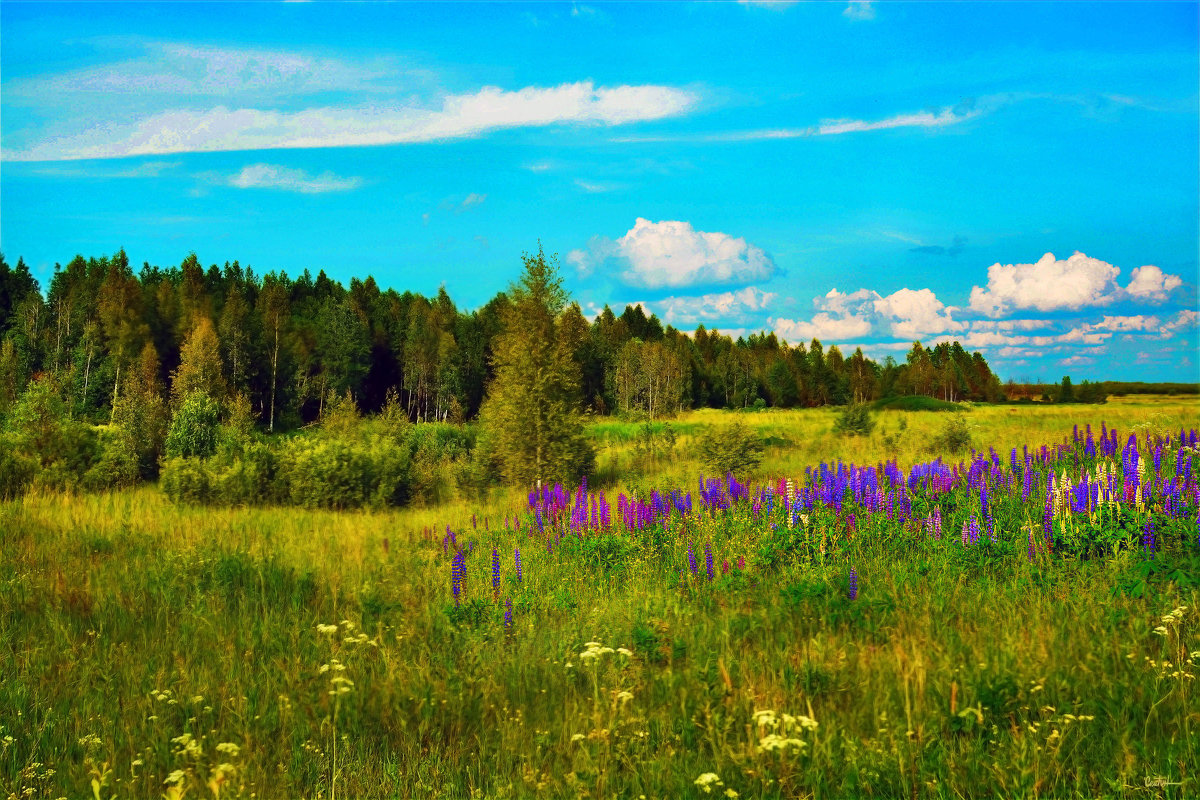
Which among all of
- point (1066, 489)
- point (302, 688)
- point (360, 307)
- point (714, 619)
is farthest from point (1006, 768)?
point (360, 307)

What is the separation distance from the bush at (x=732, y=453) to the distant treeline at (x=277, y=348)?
2734cm

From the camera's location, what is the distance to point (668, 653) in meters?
5.24

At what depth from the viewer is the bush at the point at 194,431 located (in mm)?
18719

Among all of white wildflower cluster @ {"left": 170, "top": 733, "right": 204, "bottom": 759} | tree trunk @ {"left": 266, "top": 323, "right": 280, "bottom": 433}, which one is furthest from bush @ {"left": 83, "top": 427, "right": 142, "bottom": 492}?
tree trunk @ {"left": 266, "top": 323, "right": 280, "bottom": 433}

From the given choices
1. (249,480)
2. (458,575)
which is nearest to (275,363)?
(249,480)

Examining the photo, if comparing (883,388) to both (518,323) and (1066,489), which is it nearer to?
(518,323)

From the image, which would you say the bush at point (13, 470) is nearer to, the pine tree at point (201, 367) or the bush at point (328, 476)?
the bush at point (328, 476)

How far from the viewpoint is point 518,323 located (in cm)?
1741

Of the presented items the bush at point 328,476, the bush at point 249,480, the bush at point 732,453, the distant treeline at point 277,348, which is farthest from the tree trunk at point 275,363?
the bush at point 732,453

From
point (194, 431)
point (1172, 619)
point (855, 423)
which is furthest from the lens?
point (855, 423)

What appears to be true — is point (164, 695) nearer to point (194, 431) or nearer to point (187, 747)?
point (187, 747)

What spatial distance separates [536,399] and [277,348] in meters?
48.4

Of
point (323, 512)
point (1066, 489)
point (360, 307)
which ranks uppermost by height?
point (360, 307)

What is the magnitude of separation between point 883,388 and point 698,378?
31166 millimetres
